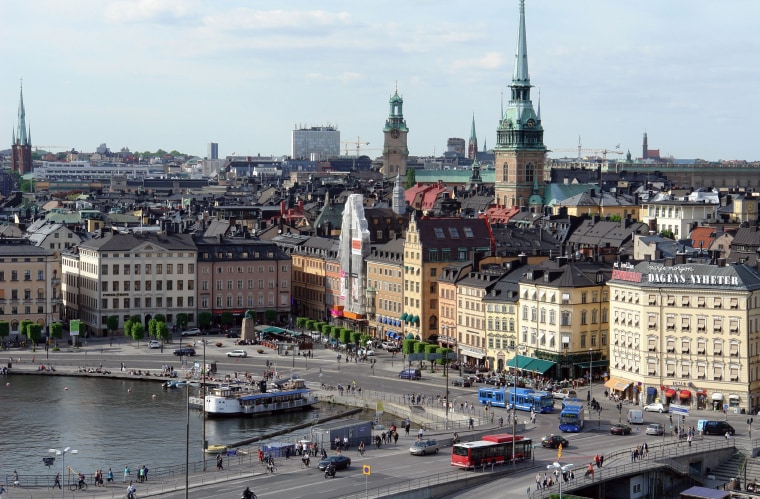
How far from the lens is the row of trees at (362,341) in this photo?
13888 cm

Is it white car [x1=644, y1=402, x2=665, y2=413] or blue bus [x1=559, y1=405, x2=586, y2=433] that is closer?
blue bus [x1=559, y1=405, x2=586, y2=433]

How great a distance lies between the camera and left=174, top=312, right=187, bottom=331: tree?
164 meters

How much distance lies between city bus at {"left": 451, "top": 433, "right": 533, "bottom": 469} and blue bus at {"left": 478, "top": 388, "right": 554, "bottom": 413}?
49.4 ft

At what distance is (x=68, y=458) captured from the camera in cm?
10262

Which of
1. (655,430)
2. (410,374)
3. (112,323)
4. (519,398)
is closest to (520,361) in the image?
(410,374)

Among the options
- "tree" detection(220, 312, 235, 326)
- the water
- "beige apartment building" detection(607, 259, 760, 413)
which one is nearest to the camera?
the water

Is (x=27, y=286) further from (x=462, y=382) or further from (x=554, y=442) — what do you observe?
(x=554, y=442)

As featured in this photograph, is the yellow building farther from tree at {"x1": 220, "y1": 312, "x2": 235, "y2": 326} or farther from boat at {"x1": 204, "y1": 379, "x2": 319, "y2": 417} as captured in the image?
tree at {"x1": 220, "y1": 312, "x2": 235, "y2": 326}

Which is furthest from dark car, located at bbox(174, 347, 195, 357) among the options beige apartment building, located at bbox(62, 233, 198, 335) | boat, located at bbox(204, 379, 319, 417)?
boat, located at bbox(204, 379, 319, 417)

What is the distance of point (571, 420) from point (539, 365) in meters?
23.4

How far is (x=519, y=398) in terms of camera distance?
115188 mm

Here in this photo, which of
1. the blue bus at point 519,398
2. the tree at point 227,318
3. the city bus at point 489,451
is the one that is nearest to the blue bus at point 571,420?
the blue bus at point 519,398

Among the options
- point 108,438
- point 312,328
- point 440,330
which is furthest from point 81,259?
point 108,438

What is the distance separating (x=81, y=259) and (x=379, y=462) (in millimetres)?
82028
